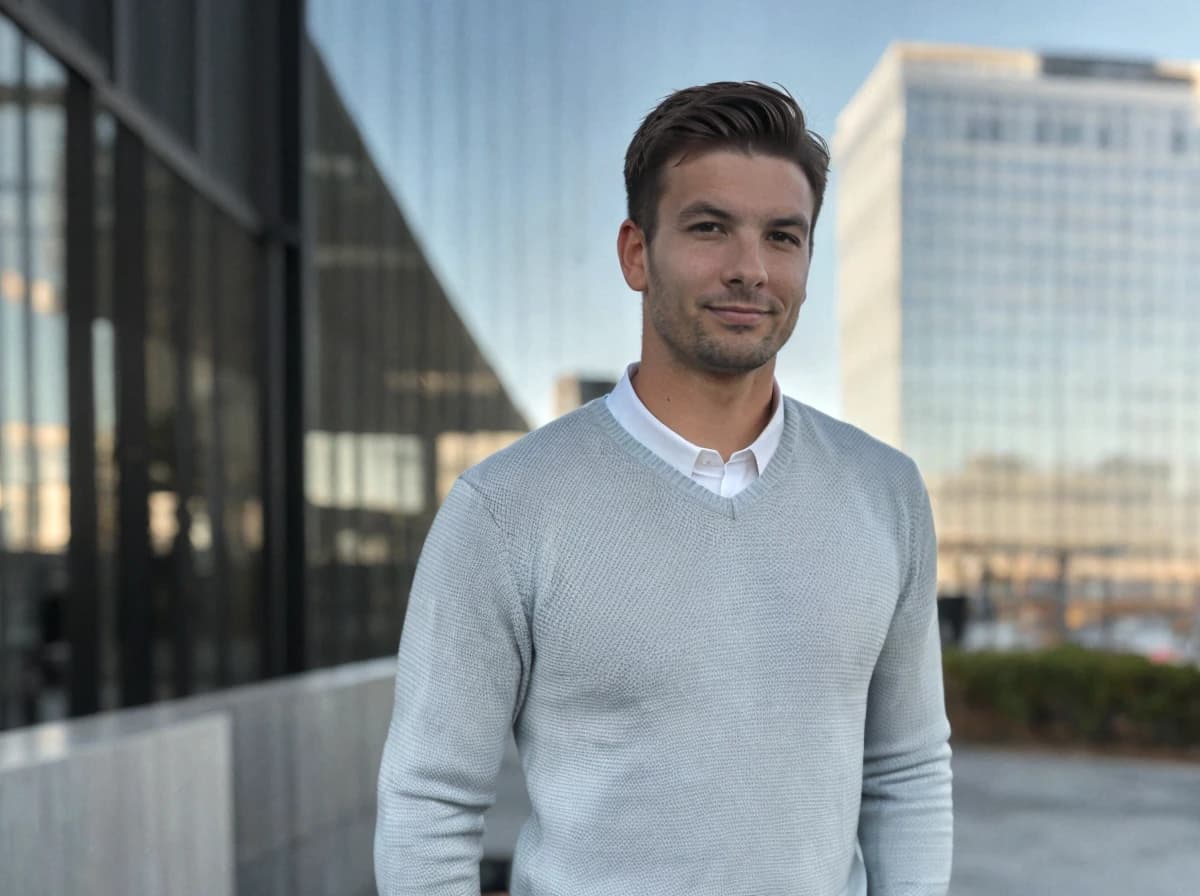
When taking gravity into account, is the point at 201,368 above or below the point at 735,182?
above

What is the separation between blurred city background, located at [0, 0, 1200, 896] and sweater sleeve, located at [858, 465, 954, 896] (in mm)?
612

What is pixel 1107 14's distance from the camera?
41.5 m

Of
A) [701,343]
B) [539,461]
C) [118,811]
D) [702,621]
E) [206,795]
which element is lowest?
[206,795]

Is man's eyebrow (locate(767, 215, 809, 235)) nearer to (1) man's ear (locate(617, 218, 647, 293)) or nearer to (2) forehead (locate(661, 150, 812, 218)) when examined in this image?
(2) forehead (locate(661, 150, 812, 218))

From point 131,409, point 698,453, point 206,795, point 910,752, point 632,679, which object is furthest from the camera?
point 131,409

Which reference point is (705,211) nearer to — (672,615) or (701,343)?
(701,343)

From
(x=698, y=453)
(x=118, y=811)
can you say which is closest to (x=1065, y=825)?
(x=118, y=811)

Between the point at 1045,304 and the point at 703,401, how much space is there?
9008 cm

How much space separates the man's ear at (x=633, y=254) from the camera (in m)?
1.63

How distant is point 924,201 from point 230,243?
8114 centimetres

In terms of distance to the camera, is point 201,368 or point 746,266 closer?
point 746,266

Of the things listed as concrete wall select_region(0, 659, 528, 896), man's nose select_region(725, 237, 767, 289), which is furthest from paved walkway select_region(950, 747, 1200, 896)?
man's nose select_region(725, 237, 767, 289)

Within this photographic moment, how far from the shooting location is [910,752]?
171 centimetres

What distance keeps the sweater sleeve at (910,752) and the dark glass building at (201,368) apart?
4572mm
